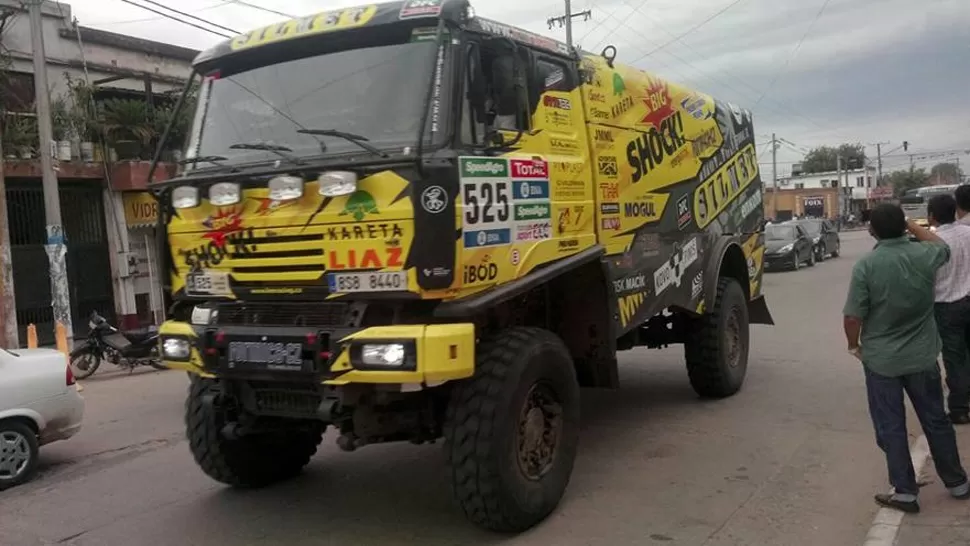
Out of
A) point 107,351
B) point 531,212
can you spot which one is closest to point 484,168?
point 531,212

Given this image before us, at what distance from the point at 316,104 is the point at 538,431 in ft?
7.62

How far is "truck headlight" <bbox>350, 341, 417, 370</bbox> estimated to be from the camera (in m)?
4.05

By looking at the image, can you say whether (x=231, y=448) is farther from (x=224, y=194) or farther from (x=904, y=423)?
(x=904, y=423)

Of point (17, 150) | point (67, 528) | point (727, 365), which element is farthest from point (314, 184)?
point (17, 150)

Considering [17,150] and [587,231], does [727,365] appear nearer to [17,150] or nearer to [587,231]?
[587,231]

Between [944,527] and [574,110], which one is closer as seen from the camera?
[944,527]

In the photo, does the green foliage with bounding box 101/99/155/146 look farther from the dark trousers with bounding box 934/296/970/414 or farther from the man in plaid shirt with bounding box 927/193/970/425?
the dark trousers with bounding box 934/296/970/414

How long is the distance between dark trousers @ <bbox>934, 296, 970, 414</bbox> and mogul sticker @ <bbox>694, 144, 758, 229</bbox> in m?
2.16

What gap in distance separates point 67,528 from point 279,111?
2.98 metres

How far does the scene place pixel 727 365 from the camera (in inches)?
309

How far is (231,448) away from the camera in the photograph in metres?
5.48

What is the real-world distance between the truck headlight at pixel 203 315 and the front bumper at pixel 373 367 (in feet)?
0.98

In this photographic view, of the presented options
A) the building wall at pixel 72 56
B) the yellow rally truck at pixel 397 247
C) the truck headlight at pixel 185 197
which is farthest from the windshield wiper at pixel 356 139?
the building wall at pixel 72 56

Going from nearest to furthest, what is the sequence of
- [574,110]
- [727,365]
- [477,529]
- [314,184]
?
[314,184] < [477,529] < [574,110] < [727,365]
